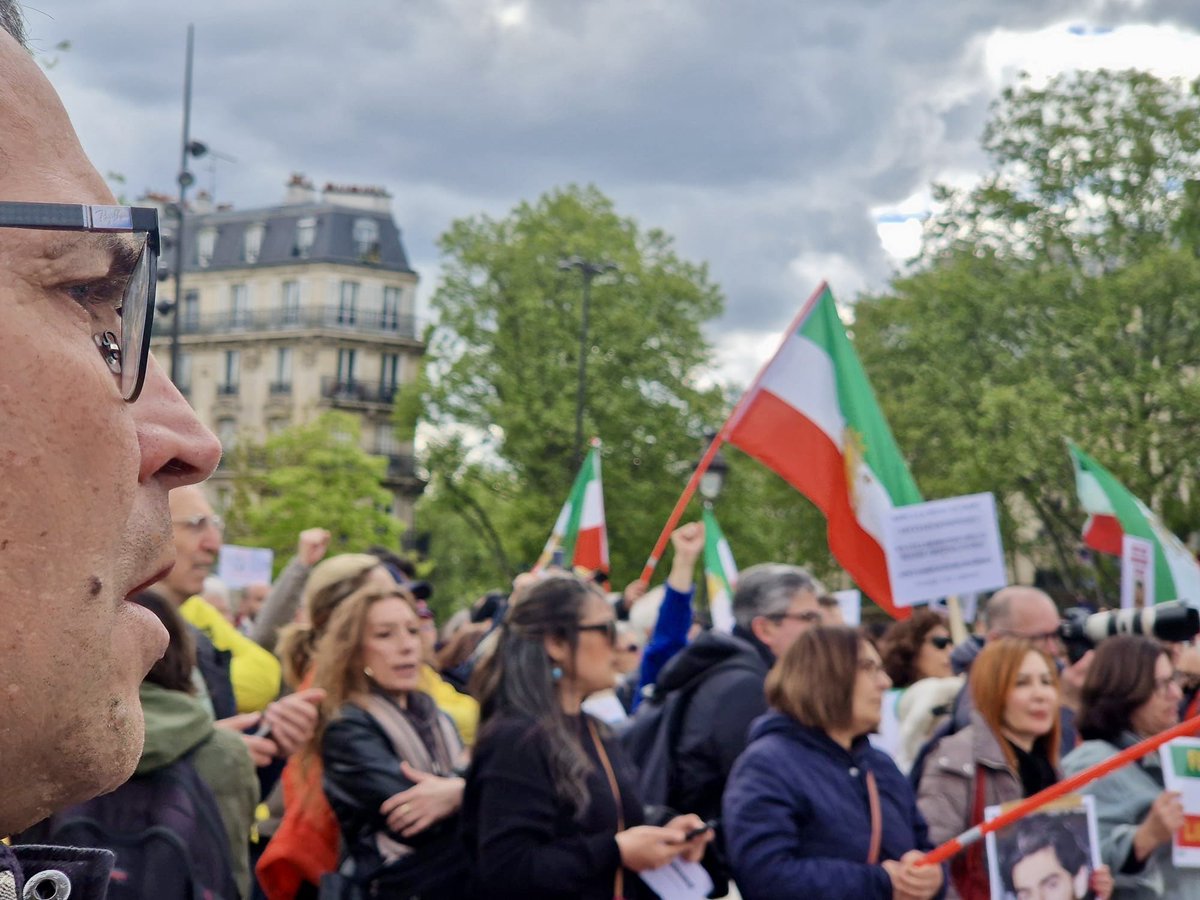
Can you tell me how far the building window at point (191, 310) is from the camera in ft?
240

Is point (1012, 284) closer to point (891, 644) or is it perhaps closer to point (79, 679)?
point (891, 644)

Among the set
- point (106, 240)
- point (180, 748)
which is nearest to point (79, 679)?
point (106, 240)

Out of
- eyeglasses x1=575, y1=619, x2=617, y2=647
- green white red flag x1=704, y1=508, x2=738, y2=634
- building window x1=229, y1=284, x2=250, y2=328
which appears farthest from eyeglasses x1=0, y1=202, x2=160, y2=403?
building window x1=229, y1=284, x2=250, y2=328

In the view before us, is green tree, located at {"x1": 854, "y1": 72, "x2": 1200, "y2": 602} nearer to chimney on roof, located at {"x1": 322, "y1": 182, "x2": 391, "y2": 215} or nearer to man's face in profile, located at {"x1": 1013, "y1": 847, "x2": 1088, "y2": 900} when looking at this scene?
man's face in profile, located at {"x1": 1013, "y1": 847, "x2": 1088, "y2": 900}

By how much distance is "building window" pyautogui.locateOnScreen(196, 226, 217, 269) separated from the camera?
76.8 metres

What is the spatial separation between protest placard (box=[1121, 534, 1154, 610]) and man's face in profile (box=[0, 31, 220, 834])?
8.03 m

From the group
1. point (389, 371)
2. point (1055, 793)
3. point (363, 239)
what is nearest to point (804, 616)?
point (1055, 793)

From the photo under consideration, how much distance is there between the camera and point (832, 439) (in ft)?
26.5

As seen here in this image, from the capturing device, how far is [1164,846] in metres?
5.94

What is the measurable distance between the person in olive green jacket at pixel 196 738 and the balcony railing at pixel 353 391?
64.5 meters

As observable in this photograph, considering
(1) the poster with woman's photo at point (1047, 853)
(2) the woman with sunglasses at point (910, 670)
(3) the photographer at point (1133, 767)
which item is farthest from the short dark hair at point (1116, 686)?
(2) the woman with sunglasses at point (910, 670)

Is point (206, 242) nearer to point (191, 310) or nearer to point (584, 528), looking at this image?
point (191, 310)

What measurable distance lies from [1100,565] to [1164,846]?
2678cm

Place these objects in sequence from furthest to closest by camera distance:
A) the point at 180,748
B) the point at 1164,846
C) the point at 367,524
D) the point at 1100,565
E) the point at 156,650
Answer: the point at 367,524 < the point at 1100,565 < the point at 1164,846 < the point at 180,748 < the point at 156,650
